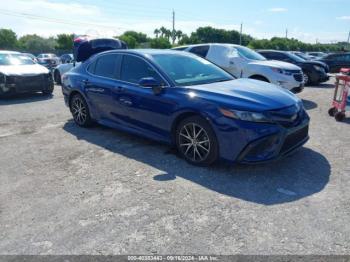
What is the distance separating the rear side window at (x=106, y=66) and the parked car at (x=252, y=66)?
15.1ft

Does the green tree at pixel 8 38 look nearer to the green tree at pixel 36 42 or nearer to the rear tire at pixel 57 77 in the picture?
the green tree at pixel 36 42

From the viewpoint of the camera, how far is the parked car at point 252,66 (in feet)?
28.9

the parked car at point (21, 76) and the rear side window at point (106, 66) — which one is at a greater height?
the rear side window at point (106, 66)

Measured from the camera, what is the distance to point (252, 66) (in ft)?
30.0

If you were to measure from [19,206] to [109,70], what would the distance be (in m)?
2.86

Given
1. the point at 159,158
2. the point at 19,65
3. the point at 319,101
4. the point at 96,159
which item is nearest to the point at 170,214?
the point at 159,158

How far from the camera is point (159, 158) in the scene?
4711 mm

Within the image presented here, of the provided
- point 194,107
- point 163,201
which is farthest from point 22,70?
point 163,201

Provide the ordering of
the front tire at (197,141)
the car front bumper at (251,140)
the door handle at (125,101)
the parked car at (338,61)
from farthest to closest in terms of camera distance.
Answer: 1. the parked car at (338,61)
2. the door handle at (125,101)
3. the front tire at (197,141)
4. the car front bumper at (251,140)

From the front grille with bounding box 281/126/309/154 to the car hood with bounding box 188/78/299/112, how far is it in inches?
15.3

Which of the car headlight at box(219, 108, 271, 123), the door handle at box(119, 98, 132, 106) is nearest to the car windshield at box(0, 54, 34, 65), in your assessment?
the door handle at box(119, 98, 132, 106)

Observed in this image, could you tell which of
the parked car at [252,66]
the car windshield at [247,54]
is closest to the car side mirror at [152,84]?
the parked car at [252,66]

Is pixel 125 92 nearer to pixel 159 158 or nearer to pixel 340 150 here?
pixel 159 158

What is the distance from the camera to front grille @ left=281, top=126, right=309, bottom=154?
3994 mm
